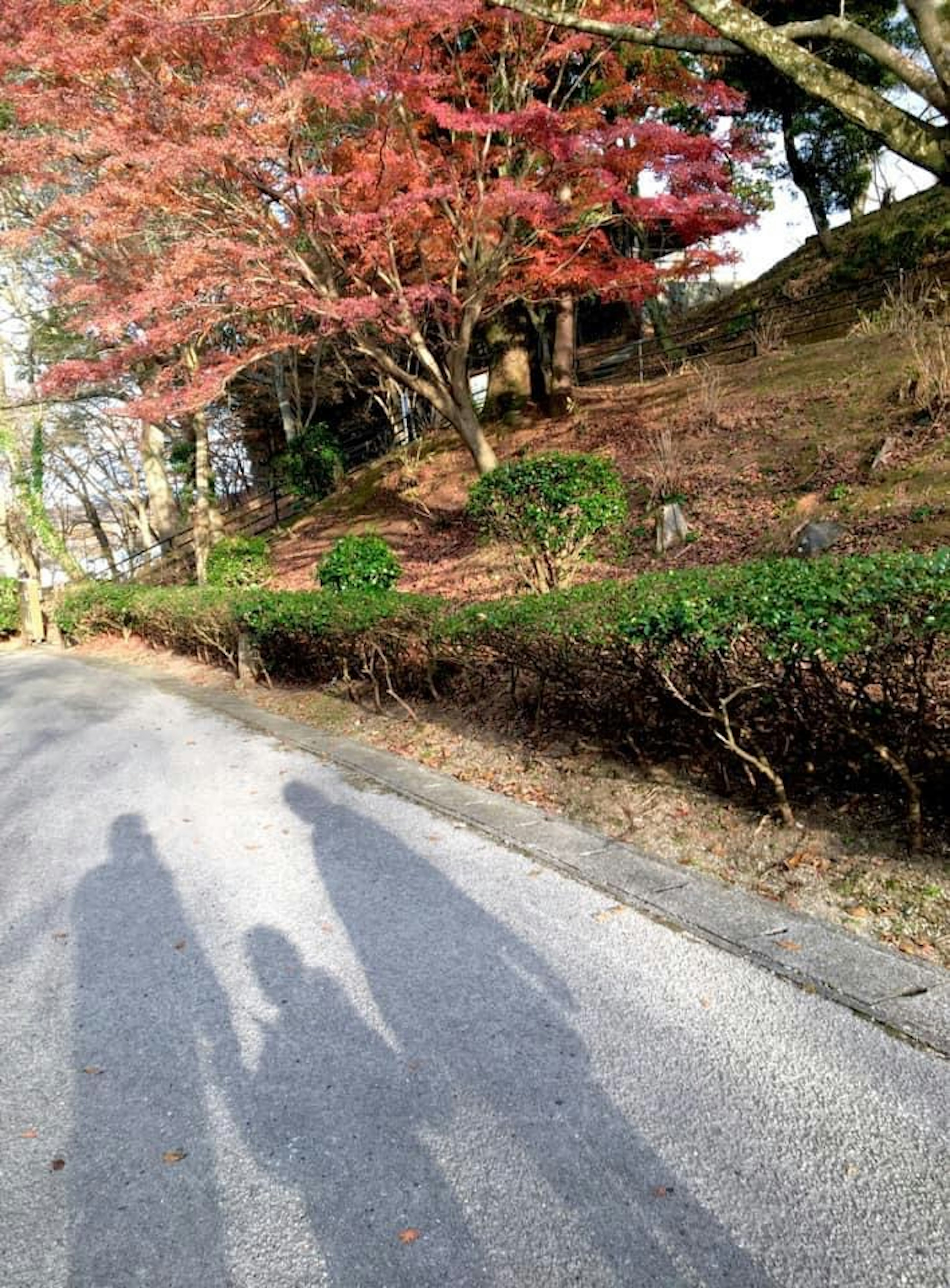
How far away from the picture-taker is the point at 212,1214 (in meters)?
1.61

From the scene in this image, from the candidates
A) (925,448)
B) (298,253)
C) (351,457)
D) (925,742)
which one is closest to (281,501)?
(351,457)

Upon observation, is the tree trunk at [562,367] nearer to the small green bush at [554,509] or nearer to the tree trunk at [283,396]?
the small green bush at [554,509]

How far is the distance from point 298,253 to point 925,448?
22.6ft

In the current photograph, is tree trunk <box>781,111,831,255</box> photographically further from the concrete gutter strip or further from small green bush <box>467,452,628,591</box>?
the concrete gutter strip

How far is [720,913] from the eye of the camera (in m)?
2.65

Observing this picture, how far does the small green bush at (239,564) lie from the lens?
11.6 meters

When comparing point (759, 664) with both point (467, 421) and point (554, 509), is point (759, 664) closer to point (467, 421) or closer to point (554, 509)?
point (554, 509)

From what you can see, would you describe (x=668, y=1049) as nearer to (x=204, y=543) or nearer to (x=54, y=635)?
(x=204, y=543)

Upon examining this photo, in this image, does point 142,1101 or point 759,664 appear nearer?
point 142,1101

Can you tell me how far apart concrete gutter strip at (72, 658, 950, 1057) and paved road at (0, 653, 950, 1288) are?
3.3 inches

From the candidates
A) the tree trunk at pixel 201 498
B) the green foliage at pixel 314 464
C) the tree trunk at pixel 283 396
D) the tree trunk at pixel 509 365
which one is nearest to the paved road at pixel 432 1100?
the tree trunk at pixel 201 498

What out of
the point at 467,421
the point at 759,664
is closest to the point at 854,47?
the point at 759,664

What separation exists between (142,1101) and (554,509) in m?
5.42

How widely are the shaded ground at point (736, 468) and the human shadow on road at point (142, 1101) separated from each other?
533 centimetres
